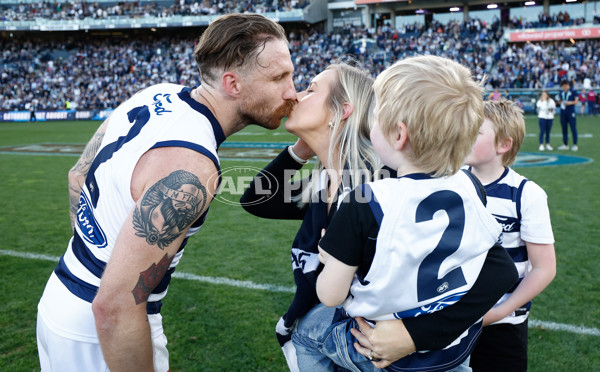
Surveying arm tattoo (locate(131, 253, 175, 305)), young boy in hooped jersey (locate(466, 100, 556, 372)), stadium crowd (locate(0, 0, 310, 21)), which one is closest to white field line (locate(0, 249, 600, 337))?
young boy in hooped jersey (locate(466, 100, 556, 372))

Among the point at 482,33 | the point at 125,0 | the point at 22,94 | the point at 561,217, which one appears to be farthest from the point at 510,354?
the point at 125,0

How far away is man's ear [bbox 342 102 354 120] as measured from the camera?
6.92 ft

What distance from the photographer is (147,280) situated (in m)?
1.72

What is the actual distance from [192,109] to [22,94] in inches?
1836

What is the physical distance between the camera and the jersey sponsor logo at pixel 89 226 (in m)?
1.93

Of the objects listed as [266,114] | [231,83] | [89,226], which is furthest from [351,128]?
[89,226]

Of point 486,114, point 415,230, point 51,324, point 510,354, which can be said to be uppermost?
point 486,114

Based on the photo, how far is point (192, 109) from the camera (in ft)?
6.30

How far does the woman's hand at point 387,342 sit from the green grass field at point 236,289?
2.23 meters

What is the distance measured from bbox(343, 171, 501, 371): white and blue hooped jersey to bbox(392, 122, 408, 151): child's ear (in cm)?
10

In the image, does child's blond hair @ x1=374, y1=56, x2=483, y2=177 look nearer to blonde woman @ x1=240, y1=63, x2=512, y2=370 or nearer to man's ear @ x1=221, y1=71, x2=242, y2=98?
blonde woman @ x1=240, y1=63, x2=512, y2=370

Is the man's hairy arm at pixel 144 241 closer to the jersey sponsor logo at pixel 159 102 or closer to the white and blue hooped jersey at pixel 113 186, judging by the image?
the white and blue hooped jersey at pixel 113 186

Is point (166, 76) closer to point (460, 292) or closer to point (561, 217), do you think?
point (561, 217)

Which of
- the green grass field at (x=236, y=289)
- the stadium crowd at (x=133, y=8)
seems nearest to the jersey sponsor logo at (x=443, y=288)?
the green grass field at (x=236, y=289)
